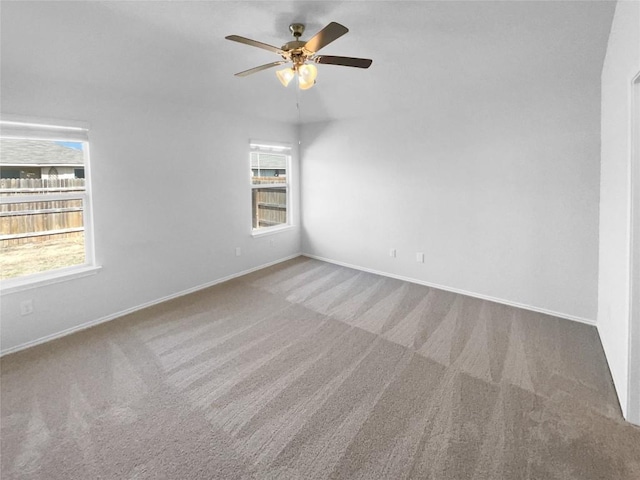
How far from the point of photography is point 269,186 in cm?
518

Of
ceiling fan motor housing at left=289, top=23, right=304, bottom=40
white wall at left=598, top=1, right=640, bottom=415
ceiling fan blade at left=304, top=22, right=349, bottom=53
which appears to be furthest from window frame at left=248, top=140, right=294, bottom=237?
white wall at left=598, top=1, right=640, bottom=415

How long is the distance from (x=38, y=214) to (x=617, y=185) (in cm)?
486

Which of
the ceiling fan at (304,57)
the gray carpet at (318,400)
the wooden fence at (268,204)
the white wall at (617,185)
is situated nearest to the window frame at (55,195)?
the gray carpet at (318,400)

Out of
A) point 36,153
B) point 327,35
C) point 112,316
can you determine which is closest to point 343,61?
point 327,35

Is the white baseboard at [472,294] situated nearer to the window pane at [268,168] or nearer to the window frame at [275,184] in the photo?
the window frame at [275,184]

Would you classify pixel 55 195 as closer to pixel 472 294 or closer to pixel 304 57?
pixel 304 57

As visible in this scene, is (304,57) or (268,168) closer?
(304,57)

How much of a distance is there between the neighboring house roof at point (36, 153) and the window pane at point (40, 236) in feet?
1.23

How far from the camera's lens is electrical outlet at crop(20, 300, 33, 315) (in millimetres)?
2744

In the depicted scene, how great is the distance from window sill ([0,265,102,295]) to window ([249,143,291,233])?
2305mm

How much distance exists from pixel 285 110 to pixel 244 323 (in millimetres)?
3162

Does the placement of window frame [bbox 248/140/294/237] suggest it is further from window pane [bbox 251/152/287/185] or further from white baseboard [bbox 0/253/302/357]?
white baseboard [bbox 0/253/302/357]

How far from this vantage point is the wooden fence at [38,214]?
2783 mm

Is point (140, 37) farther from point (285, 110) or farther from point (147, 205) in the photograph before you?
point (285, 110)
